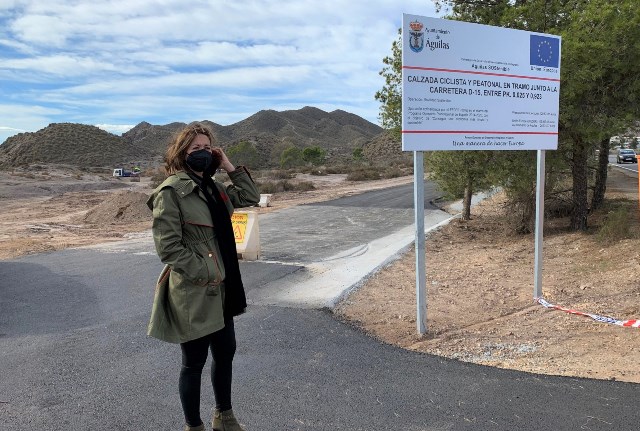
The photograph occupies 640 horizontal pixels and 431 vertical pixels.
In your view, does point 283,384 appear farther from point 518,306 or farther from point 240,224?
point 240,224

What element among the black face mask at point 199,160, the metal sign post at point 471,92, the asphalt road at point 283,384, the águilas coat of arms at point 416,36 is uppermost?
the águilas coat of arms at point 416,36

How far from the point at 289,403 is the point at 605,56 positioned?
7.93m

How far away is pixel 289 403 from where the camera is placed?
12.9 feet

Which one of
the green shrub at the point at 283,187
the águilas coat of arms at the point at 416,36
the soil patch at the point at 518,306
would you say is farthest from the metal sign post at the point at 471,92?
the green shrub at the point at 283,187

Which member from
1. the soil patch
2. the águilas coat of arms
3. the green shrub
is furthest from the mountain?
the águilas coat of arms

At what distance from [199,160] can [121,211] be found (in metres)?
18.7

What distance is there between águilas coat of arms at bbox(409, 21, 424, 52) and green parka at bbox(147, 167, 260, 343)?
3.30 meters

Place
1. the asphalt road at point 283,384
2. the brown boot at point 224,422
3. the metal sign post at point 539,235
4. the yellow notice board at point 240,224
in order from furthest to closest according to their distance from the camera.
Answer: the yellow notice board at point 240,224
the metal sign post at point 539,235
the asphalt road at point 283,384
the brown boot at point 224,422

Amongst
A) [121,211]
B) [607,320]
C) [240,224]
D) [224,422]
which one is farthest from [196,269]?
[121,211]

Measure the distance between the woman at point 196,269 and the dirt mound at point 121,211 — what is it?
17.5m

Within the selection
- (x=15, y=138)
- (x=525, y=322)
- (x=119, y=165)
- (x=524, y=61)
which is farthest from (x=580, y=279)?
(x=15, y=138)

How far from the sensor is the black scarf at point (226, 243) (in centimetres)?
317

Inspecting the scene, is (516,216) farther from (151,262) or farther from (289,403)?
(289,403)

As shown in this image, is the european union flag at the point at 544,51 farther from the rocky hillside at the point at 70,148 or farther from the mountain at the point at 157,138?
the rocky hillside at the point at 70,148
